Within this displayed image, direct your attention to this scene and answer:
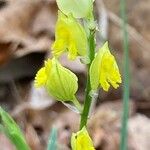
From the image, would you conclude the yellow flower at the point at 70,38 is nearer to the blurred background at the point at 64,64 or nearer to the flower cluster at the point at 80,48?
the flower cluster at the point at 80,48

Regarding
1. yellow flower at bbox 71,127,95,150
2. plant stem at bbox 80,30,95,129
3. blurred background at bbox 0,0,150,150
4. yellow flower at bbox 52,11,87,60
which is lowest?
blurred background at bbox 0,0,150,150

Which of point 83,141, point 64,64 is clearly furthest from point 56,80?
point 64,64

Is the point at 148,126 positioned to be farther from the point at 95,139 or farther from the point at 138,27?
the point at 138,27

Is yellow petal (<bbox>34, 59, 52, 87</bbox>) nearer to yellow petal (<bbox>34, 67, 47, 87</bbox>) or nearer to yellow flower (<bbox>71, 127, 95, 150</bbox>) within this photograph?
yellow petal (<bbox>34, 67, 47, 87</bbox>)

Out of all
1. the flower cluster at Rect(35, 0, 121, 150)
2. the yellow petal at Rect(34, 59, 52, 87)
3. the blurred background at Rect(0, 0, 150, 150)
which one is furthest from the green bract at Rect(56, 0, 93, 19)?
the blurred background at Rect(0, 0, 150, 150)

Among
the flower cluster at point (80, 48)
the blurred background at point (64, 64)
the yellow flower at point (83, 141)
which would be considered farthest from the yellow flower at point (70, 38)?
the blurred background at point (64, 64)

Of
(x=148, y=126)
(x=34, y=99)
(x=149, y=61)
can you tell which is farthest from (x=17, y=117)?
(x=149, y=61)

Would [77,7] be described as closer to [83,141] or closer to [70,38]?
[70,38]
